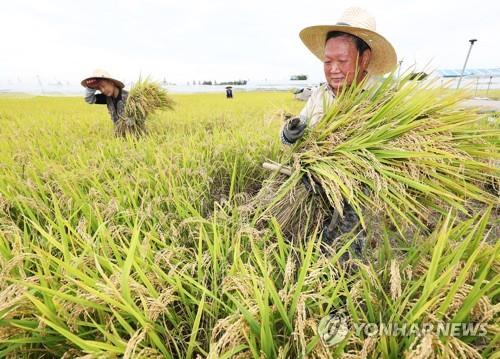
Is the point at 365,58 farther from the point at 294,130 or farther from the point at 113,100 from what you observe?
the point at 113,100

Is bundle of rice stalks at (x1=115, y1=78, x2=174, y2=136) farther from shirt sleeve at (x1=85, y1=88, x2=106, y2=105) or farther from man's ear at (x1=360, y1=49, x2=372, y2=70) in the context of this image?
man's ear at (x1=360, y1=49, x2=372, y2=70)

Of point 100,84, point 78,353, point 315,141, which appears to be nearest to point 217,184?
point 315,141

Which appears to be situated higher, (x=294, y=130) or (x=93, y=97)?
(x=93, y=97)

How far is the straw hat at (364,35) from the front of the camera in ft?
4.85

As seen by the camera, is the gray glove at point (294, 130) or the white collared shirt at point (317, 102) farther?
the white collared shirt at point (317, 102)

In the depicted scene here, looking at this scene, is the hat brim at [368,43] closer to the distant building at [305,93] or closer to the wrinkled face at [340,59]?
the wrinkled face at [340,59]

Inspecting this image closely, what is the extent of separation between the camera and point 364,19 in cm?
149

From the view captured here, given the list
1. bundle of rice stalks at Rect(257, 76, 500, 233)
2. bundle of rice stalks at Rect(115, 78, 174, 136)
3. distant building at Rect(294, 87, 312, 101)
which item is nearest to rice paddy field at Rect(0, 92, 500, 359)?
bundle of rice stalks at Rect(257, 76, 500, 233)

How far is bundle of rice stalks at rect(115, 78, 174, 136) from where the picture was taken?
322 cm

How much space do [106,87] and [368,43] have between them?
10.5ft

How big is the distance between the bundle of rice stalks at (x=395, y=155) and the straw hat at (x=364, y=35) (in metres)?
0.32

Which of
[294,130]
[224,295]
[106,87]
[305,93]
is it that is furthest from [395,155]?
[305,93]

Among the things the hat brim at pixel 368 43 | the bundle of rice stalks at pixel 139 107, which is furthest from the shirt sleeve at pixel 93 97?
the hat brim at pixel 368 43

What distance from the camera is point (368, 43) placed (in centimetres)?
156
